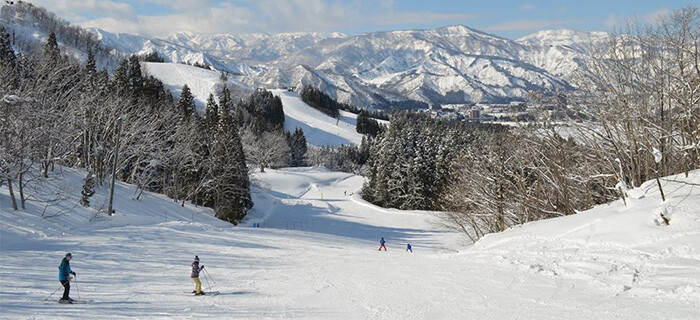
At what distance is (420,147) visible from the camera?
5619 cm

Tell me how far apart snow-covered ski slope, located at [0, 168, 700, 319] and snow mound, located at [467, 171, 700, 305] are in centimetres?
4

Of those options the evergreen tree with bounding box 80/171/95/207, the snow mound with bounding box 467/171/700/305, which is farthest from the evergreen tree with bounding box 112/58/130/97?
the snow mound with bounding box 467/171/700/305

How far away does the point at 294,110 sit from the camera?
15288 cm

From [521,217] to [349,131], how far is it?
117141 mm

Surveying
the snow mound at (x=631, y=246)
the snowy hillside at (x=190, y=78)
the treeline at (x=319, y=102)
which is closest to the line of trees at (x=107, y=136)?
the snow mound at (x=631, y=246)

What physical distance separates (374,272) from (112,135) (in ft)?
92.0

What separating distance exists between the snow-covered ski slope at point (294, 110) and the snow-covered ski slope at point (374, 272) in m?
107

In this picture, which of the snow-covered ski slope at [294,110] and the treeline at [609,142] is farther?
the snow-covered ski slope at [294,110]

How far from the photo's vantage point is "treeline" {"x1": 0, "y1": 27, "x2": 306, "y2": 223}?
73.6 ft

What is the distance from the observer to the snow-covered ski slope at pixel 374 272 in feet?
34.6

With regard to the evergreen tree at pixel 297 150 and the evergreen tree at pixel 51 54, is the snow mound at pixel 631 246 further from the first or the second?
the evergreen tree at pixel 297 150

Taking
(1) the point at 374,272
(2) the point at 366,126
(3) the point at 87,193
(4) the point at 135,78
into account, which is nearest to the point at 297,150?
(2) the point at 366,126

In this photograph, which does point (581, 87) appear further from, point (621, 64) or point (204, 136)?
point (204, 136)

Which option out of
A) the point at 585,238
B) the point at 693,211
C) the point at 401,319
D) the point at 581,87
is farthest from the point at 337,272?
the point at 581,87
